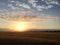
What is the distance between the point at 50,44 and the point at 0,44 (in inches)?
225

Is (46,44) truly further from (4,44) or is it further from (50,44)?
(4,44)

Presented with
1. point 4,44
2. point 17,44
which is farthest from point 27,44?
point 4,44

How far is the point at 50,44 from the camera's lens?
2214cm

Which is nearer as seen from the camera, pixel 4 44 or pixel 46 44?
pixel 4 44

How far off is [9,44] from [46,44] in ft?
14.0

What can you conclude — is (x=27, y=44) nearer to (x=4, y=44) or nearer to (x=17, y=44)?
(x=17, y=44)

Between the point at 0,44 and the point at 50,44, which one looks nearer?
the point at 0,44

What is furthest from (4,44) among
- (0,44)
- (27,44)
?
(27,44)

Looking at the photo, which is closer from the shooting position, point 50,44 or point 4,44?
point 4,44

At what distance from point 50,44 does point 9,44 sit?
4739mm

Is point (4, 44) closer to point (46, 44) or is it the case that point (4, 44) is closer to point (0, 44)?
point (0, 44)

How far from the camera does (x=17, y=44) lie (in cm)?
2128

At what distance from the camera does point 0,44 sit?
20.4 meters

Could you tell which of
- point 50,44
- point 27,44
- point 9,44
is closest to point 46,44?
point 50,44
